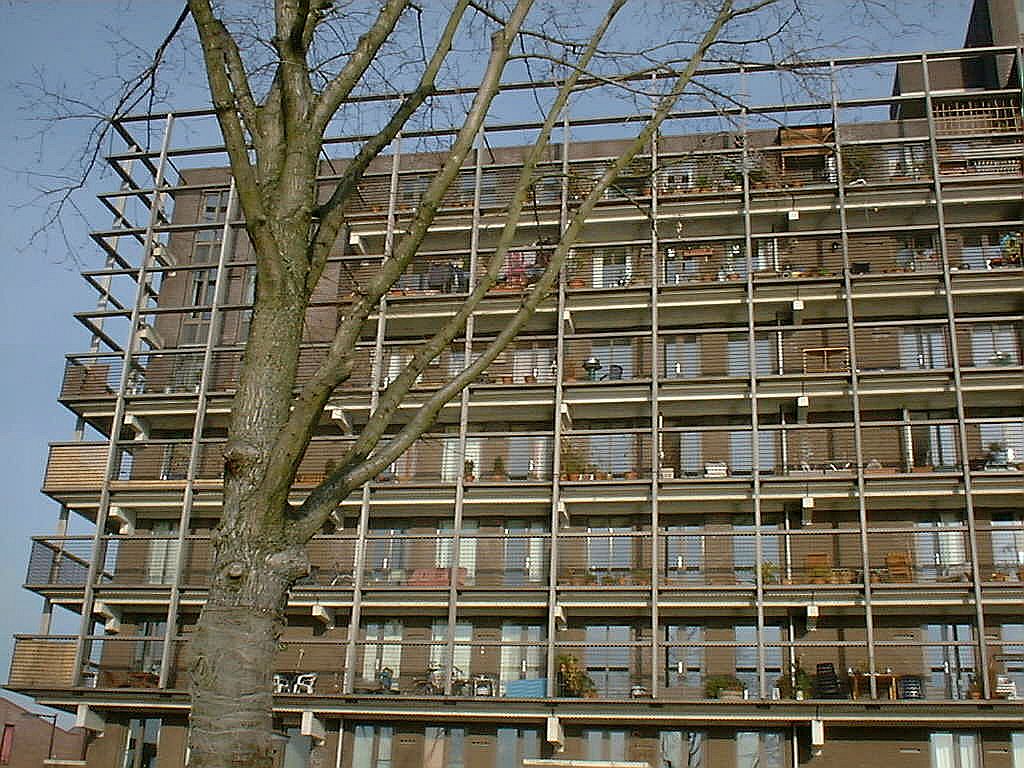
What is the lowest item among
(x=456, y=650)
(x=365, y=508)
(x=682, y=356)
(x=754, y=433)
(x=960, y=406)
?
(x=456, y=650)

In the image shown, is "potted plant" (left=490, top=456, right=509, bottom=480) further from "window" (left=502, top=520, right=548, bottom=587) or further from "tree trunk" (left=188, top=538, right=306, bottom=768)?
"tree trunk" (left=188, top=538, right=306, bottom=768)

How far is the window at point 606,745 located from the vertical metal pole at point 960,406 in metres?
7.48

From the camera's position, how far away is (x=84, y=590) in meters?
31.0

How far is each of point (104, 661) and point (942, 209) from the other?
23.0 m

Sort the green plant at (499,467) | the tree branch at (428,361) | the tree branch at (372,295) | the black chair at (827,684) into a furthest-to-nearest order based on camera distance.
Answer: the green plant at (499,467), the black chair at (827,684), the tree branch at (428,361), the tree branch at (372,295)

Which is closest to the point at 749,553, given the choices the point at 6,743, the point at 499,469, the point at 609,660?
the point at 609,660

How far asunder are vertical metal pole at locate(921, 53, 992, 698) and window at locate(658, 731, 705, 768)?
5895 mm

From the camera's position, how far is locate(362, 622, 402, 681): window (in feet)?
97.0

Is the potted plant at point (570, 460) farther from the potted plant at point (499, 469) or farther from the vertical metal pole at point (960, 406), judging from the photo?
the vertical metal pole at point (960, 406)

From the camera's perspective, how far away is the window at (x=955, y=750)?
1027 inches

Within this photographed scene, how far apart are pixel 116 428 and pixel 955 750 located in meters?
20.9

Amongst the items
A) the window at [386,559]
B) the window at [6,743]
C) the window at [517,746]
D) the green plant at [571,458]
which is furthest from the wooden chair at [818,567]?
the window at [6,743]

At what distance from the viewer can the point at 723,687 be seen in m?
27.4

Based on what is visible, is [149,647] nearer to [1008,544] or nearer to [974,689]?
[974,689]
